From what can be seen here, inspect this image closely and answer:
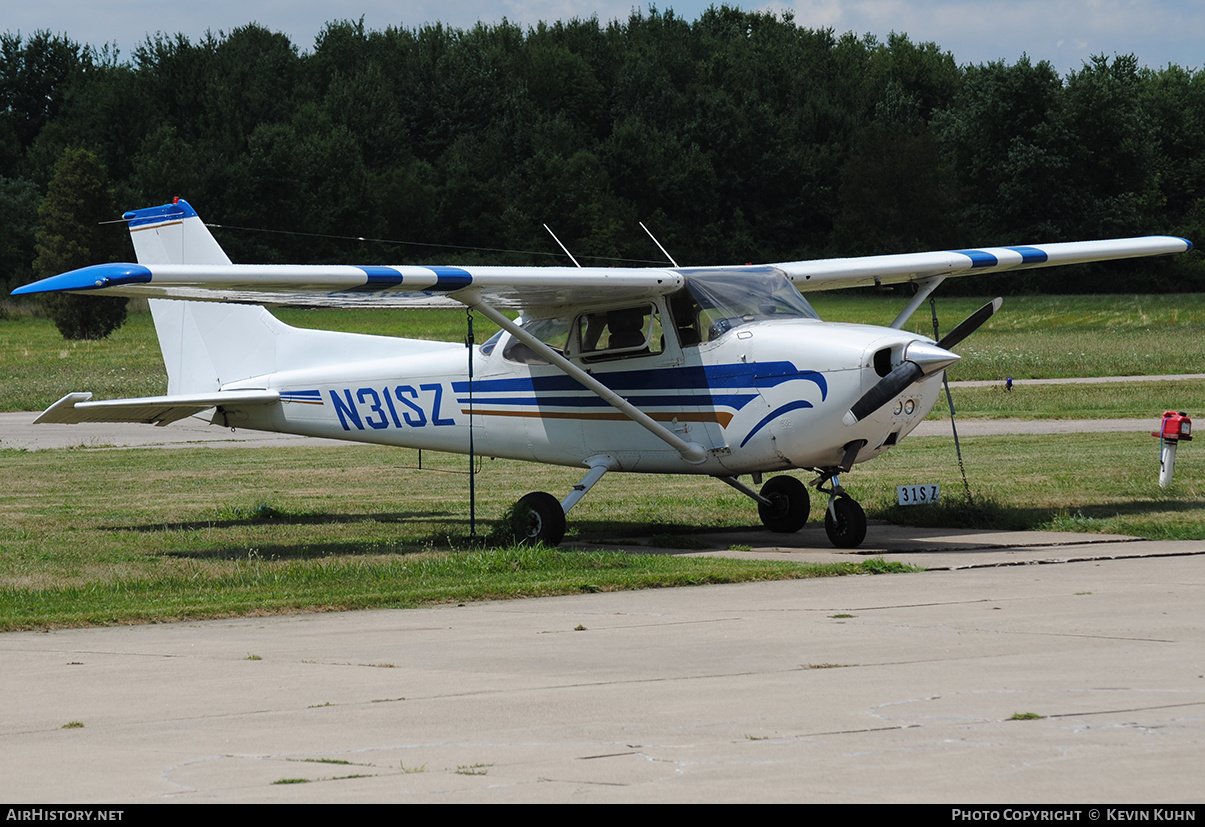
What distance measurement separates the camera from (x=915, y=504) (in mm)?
15500

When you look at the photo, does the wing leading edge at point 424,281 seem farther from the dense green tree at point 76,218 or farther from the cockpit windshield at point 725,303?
the dense green tree at point 76,218

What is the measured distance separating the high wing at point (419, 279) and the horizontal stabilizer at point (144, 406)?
5.40 feet

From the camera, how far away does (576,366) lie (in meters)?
14.3

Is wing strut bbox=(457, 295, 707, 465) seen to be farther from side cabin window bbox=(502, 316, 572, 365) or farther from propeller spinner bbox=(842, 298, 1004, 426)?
propeller spinner bbox=(842, 298, 1004, 426)

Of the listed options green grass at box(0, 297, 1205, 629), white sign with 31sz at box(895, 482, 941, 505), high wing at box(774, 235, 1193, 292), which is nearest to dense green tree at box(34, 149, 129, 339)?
green grass at box(0, 297, 1205, 629)

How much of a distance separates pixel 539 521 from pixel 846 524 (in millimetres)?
3015

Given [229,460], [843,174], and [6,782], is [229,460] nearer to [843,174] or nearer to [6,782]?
[6,782]

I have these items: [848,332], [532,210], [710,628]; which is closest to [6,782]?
[710,628]

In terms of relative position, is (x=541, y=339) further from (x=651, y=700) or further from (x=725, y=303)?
(x=651, y=700)

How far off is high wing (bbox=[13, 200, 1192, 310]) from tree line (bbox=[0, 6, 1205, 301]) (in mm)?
67016

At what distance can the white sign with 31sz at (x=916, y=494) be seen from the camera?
15016mm

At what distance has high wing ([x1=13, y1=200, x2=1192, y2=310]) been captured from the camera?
11.8m

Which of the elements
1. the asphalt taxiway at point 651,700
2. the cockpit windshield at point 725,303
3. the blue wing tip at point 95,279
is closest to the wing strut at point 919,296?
the cockpit windshield at point 725,303

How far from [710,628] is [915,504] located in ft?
22.7
